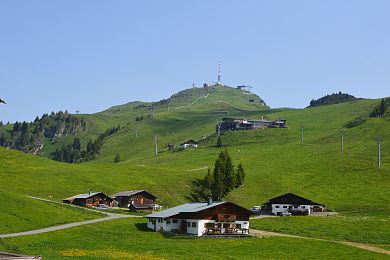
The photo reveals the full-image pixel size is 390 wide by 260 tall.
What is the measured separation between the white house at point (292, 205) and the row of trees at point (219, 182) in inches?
481

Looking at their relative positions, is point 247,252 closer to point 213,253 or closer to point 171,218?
point 213,253

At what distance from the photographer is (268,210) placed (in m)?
138

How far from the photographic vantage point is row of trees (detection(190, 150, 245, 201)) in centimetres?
14425

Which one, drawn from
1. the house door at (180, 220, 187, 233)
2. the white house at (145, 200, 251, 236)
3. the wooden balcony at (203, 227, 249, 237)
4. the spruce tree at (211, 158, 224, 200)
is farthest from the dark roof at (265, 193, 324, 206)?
the house door at (180, 220, 187, 233)

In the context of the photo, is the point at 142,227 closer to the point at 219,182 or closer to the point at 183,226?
the point at 183,226

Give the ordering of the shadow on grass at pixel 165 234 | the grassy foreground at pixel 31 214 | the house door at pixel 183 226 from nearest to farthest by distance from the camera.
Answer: the grassy foreground at pixel 31 214
the shadow on grass at pixel 165 234
the house door at pixel 183 226

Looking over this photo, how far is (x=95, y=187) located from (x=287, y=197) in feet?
147

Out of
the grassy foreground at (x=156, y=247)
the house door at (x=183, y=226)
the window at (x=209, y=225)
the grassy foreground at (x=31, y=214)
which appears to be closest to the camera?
the grassy foreground at (x=156, y=247)

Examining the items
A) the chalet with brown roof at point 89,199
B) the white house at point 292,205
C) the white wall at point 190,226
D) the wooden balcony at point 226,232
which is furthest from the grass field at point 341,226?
the chalet with brown roof at point 89,199

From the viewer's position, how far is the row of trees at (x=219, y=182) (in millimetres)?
144250

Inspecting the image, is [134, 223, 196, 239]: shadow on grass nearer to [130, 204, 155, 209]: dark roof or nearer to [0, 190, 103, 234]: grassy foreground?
[0, 190, 103, 234]: grassy foreground

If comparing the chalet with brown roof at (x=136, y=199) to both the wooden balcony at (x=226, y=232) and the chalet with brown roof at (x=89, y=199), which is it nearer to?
the chalet with brown roof at (x=89, y=199)

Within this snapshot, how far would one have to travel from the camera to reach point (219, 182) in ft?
472

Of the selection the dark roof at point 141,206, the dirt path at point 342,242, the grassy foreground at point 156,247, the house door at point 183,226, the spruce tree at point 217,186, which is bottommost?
the grassy foreground at point 156,247
